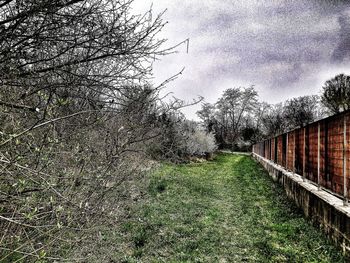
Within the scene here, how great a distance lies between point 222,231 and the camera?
19.9 feet

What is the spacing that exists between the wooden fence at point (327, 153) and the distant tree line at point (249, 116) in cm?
3563

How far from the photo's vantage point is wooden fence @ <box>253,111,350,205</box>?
5.07 m

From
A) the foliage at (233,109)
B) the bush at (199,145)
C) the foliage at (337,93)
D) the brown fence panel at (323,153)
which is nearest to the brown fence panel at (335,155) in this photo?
the brown fence panel at (323,153)

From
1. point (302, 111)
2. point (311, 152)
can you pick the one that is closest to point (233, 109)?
point (302, 111)

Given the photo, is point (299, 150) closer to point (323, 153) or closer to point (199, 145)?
point (323, 153)

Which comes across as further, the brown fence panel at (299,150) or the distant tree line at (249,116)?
the distant tree line at (249,116)

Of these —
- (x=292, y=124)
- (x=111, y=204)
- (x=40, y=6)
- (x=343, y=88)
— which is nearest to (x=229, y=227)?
(x=111, y=204)

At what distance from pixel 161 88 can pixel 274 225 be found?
13.3 feet

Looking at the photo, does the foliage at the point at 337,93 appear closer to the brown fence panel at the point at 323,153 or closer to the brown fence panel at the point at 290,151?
the brown fence panel at the point at 290,151

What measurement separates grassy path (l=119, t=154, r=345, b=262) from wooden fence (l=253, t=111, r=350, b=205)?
90 cm

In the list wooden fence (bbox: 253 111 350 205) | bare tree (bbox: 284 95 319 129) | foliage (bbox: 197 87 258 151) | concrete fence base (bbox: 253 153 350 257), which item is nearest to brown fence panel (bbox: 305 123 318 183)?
wooden fence (bbox: 253 111 350 205)

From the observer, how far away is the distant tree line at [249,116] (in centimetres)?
4725

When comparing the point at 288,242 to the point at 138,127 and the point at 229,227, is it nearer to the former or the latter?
the point at 229,227

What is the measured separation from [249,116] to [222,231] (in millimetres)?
52345
